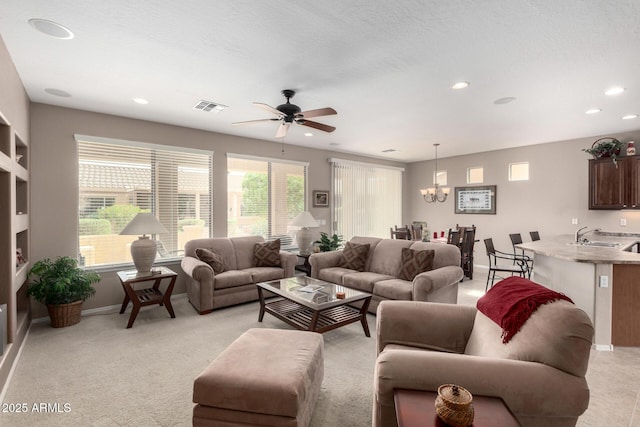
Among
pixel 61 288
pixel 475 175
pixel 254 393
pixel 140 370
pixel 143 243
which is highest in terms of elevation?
pixel 475 175

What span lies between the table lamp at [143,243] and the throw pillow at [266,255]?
148 centimetres

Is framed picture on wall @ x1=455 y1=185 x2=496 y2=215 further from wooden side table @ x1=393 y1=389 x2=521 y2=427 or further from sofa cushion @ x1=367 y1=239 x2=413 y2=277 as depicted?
wooden side table @ x1=393 y1=389 x2=521 y2=427

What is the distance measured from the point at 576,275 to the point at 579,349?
2.61 m

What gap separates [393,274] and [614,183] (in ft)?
14.2

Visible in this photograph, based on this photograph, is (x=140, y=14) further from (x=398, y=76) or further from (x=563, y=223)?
(x=563, y=223)

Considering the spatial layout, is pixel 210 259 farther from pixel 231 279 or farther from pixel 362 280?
pixel 362 280

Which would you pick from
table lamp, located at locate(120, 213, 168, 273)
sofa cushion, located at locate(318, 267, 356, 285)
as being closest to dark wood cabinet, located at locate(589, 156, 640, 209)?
sofa cushion, located at locate(318, 267, 356, 285)

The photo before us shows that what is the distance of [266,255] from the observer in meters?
4.87

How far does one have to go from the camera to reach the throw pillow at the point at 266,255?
486 cm

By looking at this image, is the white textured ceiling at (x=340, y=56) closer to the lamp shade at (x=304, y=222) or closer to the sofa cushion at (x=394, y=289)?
the lamp shade at (x=304, y=222)

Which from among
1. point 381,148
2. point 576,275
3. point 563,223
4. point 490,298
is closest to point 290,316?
point 490,298

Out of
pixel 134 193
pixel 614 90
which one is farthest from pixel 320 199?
pixel 614 90

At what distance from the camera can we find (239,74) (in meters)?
3.01

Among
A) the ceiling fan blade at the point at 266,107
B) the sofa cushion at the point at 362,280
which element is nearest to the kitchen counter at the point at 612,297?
the sofa cushion at the point at 362,280
